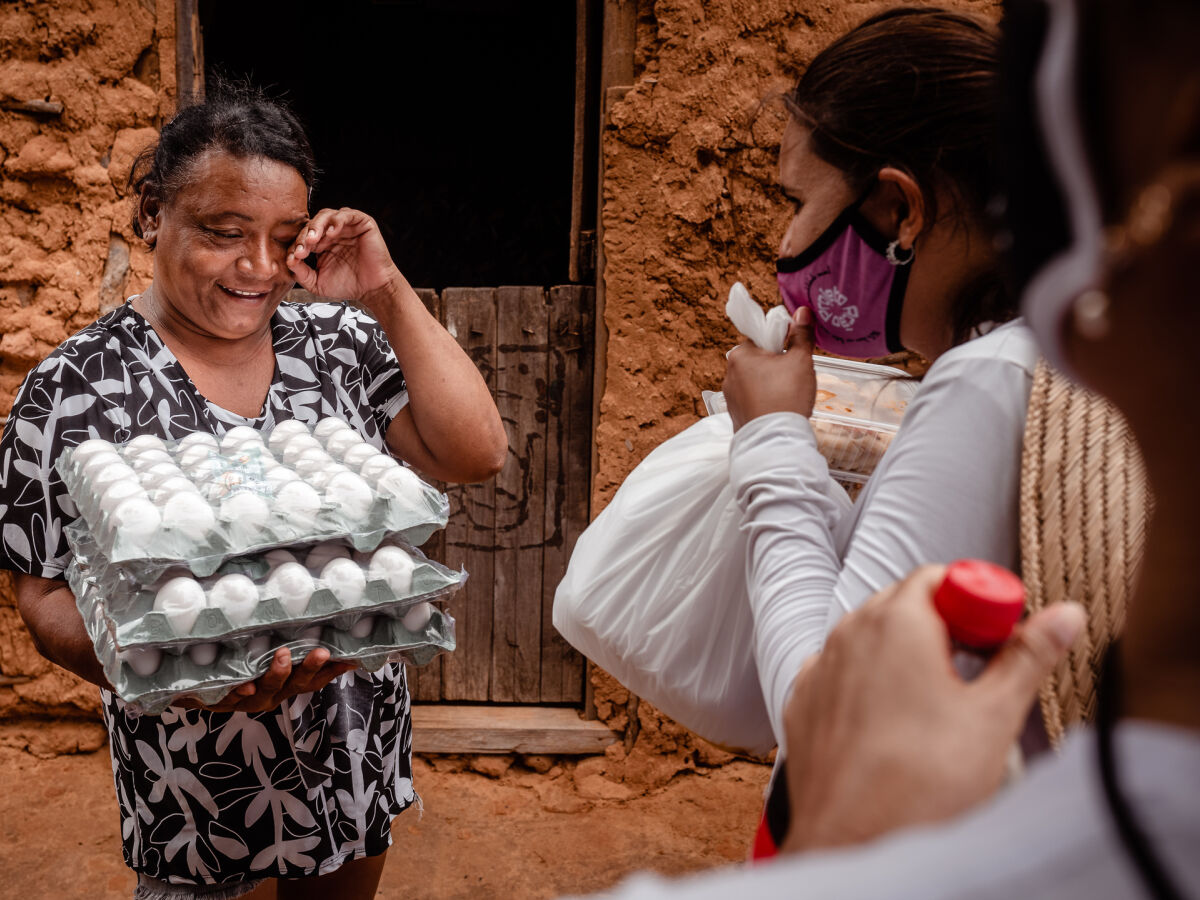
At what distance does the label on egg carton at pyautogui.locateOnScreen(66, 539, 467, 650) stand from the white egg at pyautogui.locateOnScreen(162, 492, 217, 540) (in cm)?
7

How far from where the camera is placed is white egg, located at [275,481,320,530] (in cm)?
140

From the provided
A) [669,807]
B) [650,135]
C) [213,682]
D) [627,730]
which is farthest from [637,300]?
[213,682]

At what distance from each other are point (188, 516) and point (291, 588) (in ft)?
0.61

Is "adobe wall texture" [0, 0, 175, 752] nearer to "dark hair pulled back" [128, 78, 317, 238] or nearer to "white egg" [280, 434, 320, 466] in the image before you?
"dark hair pulled back" [128, 78, 317, 238]

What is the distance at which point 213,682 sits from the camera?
135 cm

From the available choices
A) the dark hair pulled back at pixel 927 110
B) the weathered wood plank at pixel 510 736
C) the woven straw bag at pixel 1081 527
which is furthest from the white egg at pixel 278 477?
the weathered wood plank at pixel 510 736

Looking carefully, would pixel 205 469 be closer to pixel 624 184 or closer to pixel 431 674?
pixel 624 184

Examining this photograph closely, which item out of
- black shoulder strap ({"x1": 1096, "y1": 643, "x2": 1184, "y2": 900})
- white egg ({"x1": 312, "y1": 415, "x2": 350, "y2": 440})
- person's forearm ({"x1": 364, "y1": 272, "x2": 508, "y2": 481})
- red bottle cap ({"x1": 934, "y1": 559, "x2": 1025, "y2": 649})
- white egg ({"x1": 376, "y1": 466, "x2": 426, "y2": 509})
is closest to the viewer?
black shoulder strap ({"x1": 1096, "y1": 643, "x2": 1184, "y2": 900})

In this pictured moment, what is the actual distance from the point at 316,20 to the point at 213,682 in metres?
6.84

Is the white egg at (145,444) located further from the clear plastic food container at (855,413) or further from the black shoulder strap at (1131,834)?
the black shoulder strap at (1131,834)

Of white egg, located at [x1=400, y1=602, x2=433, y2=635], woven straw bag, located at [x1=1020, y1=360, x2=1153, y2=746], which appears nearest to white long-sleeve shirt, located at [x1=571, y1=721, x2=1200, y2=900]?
woven straw bag, located at [x1=1020, y1=360, x2=1153, y2=746]

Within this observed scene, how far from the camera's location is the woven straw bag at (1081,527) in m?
0.79

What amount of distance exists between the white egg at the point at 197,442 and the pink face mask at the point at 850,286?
103 cm

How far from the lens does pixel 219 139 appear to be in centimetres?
180
